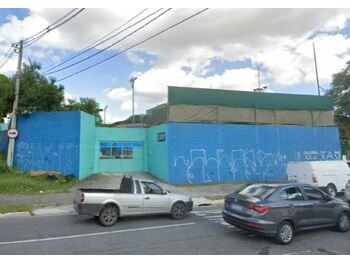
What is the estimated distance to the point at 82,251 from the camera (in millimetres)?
7086

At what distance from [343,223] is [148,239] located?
5488 mm

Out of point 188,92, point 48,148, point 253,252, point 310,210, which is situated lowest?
point 253,252

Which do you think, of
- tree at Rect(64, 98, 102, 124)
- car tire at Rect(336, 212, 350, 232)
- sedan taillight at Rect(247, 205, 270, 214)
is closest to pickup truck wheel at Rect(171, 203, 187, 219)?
sedan taillight at Rect(247, 205, 270, 214)

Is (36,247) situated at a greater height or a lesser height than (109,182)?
lesser

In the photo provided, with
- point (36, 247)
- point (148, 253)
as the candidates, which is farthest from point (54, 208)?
point (148, 253)

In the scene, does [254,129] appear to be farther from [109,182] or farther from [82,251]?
[82,251]

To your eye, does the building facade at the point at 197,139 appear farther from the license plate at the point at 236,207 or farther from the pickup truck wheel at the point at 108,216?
the license plate at the point at 236,207

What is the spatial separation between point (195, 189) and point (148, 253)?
11.8m

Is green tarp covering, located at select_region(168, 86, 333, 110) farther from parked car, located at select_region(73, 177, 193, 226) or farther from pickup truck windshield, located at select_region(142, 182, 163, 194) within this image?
parked car, located at select_region(73, 177, 193, 226)

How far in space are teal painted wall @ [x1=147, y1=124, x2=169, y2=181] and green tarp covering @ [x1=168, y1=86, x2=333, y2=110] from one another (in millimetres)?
2317

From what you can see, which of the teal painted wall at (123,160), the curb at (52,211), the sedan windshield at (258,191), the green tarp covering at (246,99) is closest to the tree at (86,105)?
the teal painted wall at (123,160)

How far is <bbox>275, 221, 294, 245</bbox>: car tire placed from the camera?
310 inches

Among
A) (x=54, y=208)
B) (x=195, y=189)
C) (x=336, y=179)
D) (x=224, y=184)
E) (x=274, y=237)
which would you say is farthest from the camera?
(x=224, y=184)

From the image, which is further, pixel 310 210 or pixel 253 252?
pixel 310 210
